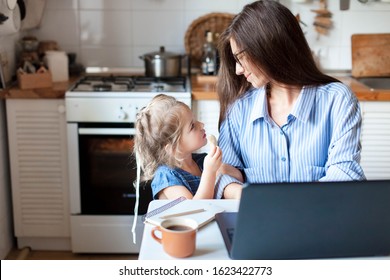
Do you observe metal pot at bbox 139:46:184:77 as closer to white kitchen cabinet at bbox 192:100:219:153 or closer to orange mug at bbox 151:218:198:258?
white kitchen cabinet at bbox 192:100:219:153

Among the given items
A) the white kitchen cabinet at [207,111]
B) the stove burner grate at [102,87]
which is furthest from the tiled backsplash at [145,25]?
the white kitchen cabinet at [207,111]

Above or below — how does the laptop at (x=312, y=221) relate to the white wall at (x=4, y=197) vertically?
above

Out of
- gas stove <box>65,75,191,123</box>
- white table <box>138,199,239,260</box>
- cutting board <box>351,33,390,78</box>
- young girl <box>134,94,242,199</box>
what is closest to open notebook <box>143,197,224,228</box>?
white table <box>138,199,239,260</box>

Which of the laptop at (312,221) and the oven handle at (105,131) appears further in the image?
the oven handle at (105,131)

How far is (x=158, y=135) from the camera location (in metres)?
1.67

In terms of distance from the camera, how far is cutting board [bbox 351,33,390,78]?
10.4ft

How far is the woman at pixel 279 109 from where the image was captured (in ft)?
5.24

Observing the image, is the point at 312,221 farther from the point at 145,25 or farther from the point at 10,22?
the point at 145,25

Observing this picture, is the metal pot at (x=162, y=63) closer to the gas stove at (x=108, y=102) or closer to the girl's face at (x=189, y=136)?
the gas stove at (x=108, y=102)

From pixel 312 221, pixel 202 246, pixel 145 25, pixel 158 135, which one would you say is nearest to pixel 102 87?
pixel 145 25

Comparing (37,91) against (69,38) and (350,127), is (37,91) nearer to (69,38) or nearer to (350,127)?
(69,38)

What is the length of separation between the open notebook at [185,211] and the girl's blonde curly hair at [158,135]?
0.25 metres

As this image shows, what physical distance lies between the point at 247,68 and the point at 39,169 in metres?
1.59
